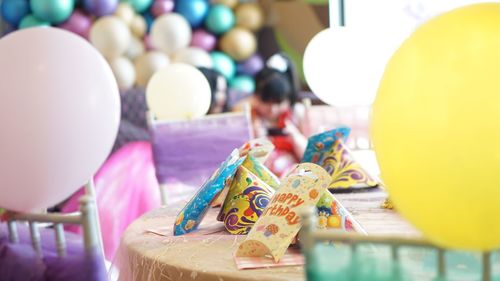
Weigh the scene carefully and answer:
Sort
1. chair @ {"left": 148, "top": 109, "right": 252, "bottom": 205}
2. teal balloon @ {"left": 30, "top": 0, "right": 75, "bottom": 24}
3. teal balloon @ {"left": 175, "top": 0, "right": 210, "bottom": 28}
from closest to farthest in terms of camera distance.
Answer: chair @ {"left": 148, "top": 109, "right": 252, "bottom": 205} < teal balloon @ {"left": 30, "top": 0, "right": 75, "bottom": 24} < teal balloon @ {"left": 175, "top": 0, "right": 210, "bottom": 28}

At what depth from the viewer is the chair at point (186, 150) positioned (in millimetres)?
3059

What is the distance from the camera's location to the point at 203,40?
18.4ft

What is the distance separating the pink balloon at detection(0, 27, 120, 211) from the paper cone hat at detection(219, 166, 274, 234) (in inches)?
18.2

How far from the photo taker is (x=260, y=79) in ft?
12.9

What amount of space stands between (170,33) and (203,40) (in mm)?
362

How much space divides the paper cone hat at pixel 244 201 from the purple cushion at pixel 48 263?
0.54 m

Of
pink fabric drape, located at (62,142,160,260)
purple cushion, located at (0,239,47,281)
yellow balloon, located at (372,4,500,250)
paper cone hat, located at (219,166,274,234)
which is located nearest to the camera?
yellow balloon, located at (372,4,500,250)

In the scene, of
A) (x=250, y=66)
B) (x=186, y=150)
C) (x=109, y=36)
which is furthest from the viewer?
(x=250, y=66)

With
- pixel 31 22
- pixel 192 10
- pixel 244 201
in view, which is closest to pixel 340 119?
pixel 244 201

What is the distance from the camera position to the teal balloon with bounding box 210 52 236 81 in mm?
5539

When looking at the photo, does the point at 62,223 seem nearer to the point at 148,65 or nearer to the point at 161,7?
the point at 148,65

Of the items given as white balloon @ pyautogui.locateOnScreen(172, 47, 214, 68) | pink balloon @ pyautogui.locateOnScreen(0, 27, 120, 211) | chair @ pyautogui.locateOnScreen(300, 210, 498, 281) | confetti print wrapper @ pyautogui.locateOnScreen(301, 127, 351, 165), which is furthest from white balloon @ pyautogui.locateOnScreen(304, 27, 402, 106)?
white balloon @ pyautogui.locateOnScreen(172, 47, 214, 68)

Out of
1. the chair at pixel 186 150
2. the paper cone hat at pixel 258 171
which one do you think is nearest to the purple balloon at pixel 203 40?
the chair at pixel 186 150

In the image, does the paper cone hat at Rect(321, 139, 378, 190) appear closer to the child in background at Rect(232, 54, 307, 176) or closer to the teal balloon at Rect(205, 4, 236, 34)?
the child in background at Rect(232, 54, 307, 176)
